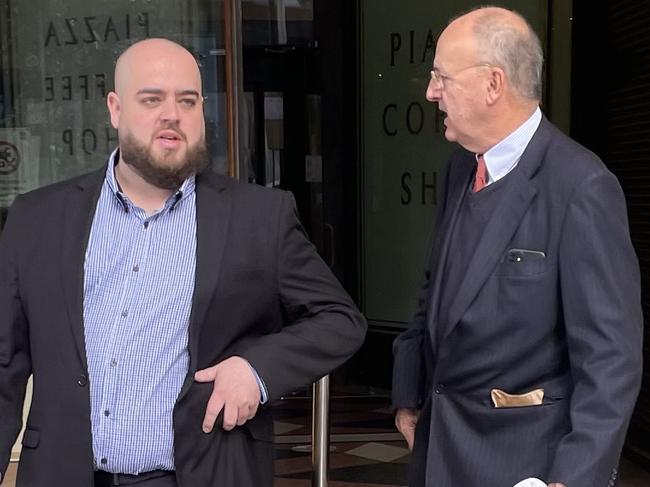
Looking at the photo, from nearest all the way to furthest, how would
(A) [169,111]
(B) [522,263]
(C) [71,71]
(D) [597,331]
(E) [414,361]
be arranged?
(D) [597,331], (B) [522,263], (A) [169,111], (E) [414,361], (C) [71,71]

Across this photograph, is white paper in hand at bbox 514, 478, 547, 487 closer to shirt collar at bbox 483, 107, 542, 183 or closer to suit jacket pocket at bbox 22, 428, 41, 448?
shirt collar at bbox 483, 107, 542, 183

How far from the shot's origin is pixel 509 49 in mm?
1978

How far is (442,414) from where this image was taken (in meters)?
2.06

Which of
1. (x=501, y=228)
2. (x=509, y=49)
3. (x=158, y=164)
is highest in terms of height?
(x=509, y=49)

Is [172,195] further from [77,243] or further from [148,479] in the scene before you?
[148,479]

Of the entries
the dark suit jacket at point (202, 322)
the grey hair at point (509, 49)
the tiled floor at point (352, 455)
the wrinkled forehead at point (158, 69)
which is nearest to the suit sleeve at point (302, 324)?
the dark suit jacket at point (202, 322)

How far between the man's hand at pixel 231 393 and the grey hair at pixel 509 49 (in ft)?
2.51

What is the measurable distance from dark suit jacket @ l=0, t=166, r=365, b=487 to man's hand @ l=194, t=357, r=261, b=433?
0.03 m

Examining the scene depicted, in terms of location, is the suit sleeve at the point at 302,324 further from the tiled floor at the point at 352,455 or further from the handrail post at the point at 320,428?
the tiled floor at the point at 352,455

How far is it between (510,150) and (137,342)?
0.84 meters

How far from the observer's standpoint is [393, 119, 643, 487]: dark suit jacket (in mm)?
1825

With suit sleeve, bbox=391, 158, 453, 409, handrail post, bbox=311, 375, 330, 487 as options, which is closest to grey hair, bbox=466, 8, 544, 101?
suit sleeve, bbox=391, 158, 453, 409

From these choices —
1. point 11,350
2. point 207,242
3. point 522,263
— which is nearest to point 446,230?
point 522,263

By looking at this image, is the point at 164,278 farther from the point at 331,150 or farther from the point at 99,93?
the point at 331,150
